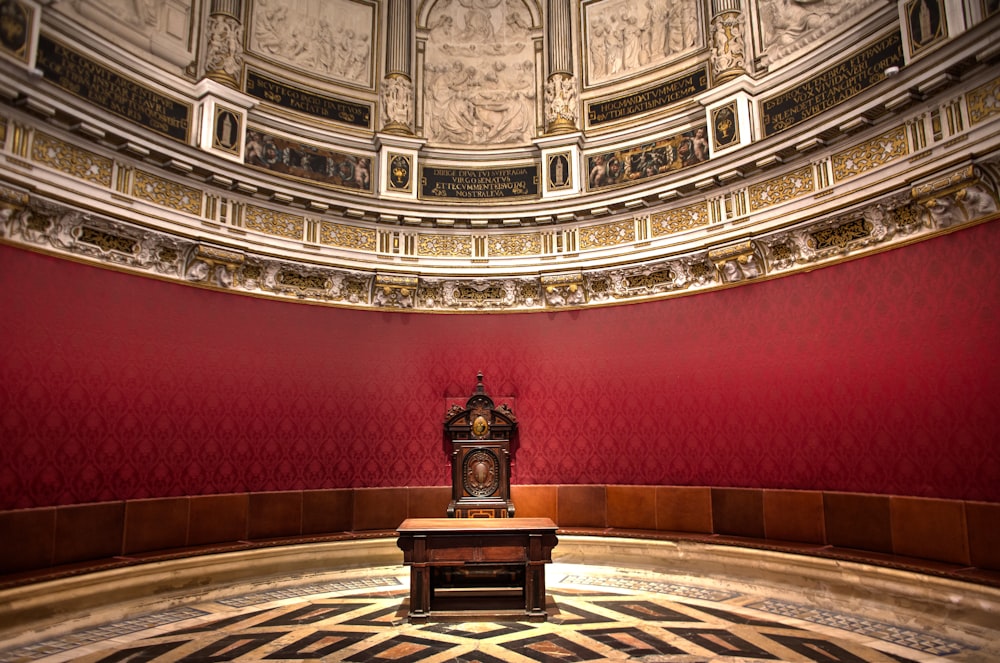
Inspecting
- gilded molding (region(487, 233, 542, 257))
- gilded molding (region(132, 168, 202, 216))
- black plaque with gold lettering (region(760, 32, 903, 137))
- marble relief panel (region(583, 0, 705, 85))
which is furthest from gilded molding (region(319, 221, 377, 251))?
black plaque with gold lettering (region(760, 32, 903, 137))

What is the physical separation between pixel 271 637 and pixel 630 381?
241 inches

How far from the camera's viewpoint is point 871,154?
24.0 ft

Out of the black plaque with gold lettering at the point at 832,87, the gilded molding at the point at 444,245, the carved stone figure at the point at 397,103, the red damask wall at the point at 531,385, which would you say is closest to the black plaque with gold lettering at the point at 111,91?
the red damask wall at the point at 531,385

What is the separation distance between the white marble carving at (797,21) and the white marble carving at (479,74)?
155 inches

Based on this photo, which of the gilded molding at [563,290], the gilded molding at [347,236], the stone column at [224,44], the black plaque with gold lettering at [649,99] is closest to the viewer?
the stone column at [224,44]

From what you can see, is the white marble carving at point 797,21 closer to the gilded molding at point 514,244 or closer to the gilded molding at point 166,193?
the gilded molding at point 514,244

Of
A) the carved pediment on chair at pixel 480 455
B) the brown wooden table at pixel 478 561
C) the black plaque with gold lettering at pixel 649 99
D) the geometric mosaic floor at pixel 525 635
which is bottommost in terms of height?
the geometric mosaic floor at pixel 525 635

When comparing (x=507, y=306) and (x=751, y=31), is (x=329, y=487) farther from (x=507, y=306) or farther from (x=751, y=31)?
(x=751, y=31)

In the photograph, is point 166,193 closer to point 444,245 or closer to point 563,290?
point 444,245

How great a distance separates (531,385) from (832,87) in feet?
19.8

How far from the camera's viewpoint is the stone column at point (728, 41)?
29.6 feet

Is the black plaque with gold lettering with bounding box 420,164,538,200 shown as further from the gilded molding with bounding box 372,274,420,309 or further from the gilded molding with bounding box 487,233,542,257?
the gilded molding with bounding box 372,274,420,309

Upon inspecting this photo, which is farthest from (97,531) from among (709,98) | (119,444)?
(709,98)

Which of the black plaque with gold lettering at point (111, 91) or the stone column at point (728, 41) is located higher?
the stone column at point (728, 41)
